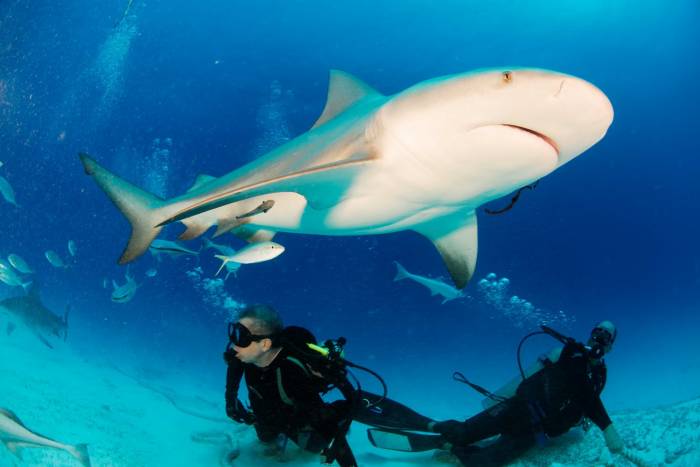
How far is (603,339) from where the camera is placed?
482 centimetres

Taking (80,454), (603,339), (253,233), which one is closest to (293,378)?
(253,233)

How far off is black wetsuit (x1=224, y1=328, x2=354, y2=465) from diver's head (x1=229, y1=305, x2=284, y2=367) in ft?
0.41

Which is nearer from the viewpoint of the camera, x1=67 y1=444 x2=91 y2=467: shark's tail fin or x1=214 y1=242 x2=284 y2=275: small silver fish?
x1=67 y1=444 x2=91 y2=467: shark's tail fin

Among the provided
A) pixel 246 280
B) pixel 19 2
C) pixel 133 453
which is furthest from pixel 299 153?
pixel 246 280

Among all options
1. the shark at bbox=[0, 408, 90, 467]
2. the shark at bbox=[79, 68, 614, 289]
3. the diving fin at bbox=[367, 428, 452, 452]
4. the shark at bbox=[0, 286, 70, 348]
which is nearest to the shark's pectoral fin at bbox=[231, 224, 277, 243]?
the shark at bbox=[79, 68, 614, 289]

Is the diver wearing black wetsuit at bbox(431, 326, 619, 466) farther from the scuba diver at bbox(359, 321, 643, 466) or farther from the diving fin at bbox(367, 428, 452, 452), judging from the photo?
the diving fin at bbox(367, 428, 452, 452)

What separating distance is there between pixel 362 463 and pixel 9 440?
4.43 meters

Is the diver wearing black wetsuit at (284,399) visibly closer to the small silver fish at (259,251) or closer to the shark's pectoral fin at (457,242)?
the small silver fish at (259,251)

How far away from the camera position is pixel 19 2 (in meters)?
19.3

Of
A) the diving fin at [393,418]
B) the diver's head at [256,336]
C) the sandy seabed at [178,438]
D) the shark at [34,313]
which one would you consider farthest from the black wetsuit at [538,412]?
the shark at [34,313]

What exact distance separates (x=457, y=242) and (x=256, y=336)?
256cm

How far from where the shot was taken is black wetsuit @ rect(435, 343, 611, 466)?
15.1 feet

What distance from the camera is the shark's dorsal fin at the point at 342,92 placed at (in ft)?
14.1

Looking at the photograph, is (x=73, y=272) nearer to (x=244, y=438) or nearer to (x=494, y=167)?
(x=244, y=438)
